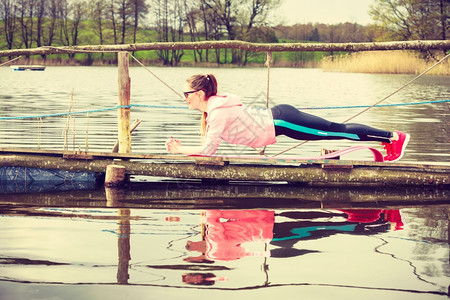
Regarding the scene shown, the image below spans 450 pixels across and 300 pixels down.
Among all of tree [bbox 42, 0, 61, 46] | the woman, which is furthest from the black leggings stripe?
tree [bbox 42, 0, 61, 46]

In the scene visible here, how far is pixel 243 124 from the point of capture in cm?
766

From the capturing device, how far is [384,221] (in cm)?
702

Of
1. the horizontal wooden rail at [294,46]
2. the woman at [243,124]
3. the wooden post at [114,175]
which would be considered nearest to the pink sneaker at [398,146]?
the woman at [243,124]

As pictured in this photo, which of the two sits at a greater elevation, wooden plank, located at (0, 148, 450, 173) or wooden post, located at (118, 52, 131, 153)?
wooden post, located at (118, 52, 131, 153)

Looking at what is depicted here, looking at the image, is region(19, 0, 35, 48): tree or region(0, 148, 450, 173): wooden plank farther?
region(19, 0, 35, 48): tree

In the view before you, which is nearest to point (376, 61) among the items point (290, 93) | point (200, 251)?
point (290, 93)

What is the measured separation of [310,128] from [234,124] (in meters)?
0.81

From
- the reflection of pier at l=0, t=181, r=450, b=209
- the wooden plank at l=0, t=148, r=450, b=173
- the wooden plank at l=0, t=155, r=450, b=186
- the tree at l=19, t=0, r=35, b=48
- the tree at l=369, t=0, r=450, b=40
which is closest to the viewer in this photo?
the reflection of pier at l=0, t=181, r=450, b=209

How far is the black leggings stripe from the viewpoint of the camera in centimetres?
780

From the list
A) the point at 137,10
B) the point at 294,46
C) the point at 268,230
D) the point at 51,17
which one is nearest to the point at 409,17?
the point at 137,10

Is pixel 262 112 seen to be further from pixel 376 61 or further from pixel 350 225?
pixel 376 61

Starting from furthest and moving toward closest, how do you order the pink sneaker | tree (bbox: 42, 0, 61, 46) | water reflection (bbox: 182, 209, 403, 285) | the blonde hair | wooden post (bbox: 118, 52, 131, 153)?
1. tree (bbox: 42, 0, 61, 46)
2. wooden post (bbox: 118, 52, 131, 153)
3. the pink sneaker
4. the blonde hair
5. water reflection (bbox: 182, 209, 403, 285)

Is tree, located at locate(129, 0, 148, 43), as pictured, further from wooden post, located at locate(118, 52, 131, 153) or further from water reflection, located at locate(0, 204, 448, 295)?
water reflection, located at locate(0, 204, 448, 295)

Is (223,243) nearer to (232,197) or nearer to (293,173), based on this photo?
(232,197)
